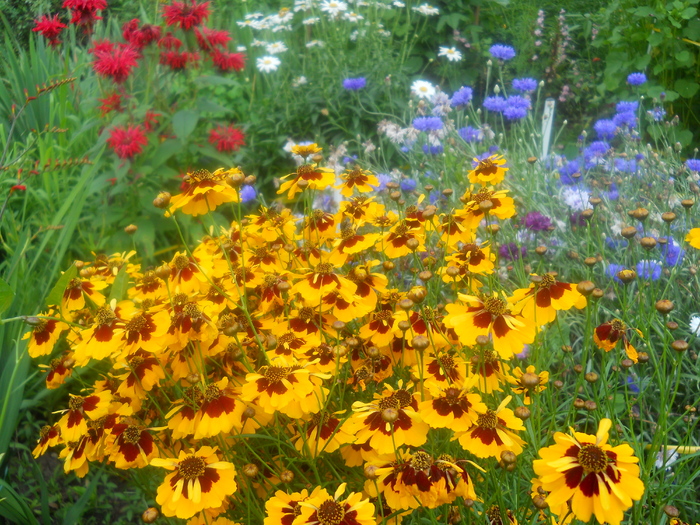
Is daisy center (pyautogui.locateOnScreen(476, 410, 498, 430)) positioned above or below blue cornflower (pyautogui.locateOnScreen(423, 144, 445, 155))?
above

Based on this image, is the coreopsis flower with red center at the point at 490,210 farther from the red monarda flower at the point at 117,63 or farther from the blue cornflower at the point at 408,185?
the red monarda flower at the point at 117,63

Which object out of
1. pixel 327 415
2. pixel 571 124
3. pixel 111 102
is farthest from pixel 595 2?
pixel 327 415

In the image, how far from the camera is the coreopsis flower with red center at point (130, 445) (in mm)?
1232

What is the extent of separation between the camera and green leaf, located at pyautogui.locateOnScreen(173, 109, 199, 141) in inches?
104

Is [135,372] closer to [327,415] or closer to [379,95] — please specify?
[327,415]

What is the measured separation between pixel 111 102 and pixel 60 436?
1.71 meters

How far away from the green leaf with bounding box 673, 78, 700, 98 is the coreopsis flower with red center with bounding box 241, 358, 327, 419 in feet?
11.7

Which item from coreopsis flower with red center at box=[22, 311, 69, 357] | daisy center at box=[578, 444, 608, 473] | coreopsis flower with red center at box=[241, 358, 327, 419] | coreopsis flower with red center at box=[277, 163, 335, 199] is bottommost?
coreopsis flower with red center at box=[22, 311, 69, 357]

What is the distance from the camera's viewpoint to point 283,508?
1000mm

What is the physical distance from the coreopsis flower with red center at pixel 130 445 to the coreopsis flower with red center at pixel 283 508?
36 centimetres

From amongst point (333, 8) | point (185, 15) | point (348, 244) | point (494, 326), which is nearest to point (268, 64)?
point (333, 8)

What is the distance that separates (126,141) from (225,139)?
0.50 meters

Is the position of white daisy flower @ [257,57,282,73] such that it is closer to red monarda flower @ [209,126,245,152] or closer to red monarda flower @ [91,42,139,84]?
red monarda flower @ [209,126,245,152]

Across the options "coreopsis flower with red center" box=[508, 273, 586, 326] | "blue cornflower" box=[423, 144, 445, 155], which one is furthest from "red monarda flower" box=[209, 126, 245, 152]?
"coreopsis flower with red center" box=[508, 273, 586, 326]
